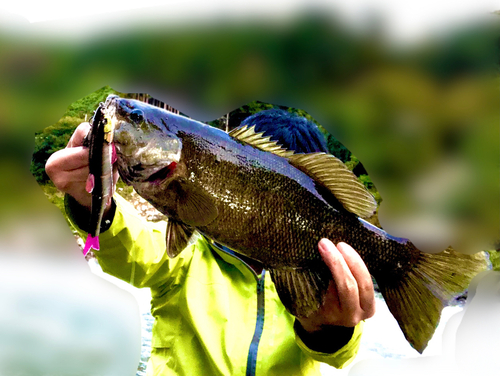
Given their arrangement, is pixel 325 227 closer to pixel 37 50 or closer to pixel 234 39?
pixel 234 39

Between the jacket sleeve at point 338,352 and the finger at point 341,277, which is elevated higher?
the finger at point 341,277

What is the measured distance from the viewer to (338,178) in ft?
2.10

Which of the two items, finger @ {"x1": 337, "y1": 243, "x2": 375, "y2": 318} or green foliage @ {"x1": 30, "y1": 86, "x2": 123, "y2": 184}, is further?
green foliage @ {"x1": 30, "y1": 86, "x2": 123, "y2": 184}

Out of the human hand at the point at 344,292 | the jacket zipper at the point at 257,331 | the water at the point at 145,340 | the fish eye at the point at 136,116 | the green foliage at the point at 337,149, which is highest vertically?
the fish eye at the point at 136,116

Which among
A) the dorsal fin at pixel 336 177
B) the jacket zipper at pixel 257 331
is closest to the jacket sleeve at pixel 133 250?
the jacket zipper at pixel 257 331

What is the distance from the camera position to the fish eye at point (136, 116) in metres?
0.57

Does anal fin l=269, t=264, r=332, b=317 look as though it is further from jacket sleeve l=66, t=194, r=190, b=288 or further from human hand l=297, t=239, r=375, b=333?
jacket sleeve l=66, t=194, r=190, b=288

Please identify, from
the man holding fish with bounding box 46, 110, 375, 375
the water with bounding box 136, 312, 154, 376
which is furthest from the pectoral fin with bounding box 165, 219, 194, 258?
the water with bounding box 136, 312, 154, 376

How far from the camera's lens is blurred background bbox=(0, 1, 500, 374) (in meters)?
0.69

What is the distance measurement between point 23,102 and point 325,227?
683mm

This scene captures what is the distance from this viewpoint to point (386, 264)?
2.11 feet

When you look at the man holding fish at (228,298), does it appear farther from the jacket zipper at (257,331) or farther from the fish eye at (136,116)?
the fish eye at (136,116)

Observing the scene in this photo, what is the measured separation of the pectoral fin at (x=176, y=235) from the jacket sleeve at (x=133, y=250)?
15cm

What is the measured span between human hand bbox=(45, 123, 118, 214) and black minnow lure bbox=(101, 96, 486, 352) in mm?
67
